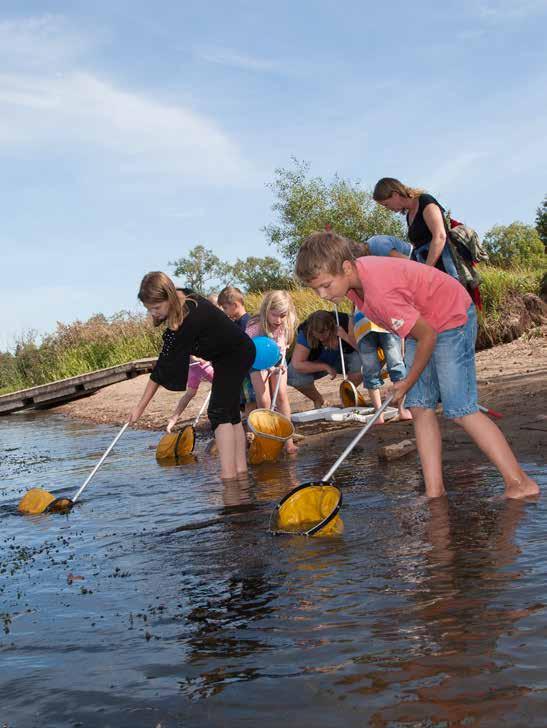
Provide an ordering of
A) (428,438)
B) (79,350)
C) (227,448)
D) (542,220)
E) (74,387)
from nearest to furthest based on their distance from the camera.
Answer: (428,438) → (227,448) → (74,387) → (79,350) → (542,220)

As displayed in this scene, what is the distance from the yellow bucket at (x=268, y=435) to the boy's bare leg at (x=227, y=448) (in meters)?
0.85

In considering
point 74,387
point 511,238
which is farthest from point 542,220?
point 74,387

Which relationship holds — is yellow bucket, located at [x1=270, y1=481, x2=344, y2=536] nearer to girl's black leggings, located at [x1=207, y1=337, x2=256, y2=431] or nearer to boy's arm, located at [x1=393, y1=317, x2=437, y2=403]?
boy's arm, located at [x1=393, y1=317, x2=437, y2=403]

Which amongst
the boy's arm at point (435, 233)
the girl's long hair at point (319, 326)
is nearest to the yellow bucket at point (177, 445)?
the girl's long hair at point (319, 326)

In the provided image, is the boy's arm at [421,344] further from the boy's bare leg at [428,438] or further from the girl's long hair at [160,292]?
the girl's long hair at [160,292]

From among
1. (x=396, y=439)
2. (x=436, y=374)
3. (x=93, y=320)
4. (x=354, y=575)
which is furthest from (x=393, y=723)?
(x=93, y=320)

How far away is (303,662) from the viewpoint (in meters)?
3.00

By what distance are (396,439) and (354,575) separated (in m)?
3.95

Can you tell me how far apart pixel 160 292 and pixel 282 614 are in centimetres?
319

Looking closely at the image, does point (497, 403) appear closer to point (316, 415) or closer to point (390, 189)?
point (316, 415)

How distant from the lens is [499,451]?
16.0 ft

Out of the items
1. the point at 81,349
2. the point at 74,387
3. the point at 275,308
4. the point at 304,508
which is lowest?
the point at 304,508

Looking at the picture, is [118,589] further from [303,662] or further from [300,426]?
[300,426]

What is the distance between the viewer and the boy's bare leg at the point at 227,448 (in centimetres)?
682
